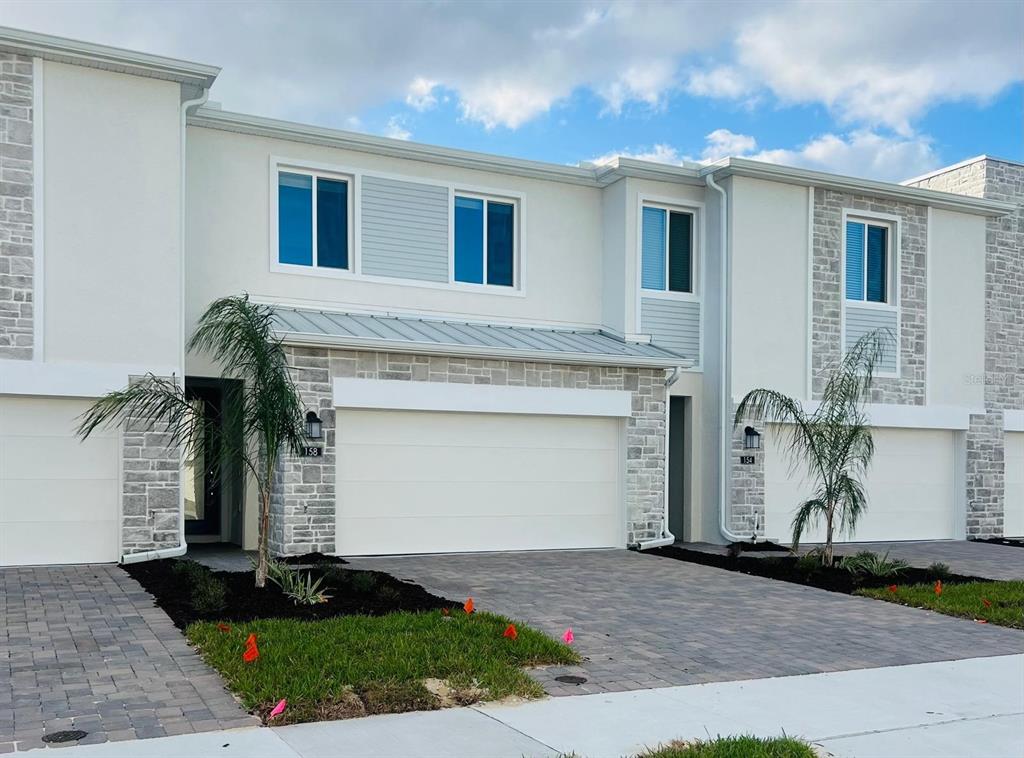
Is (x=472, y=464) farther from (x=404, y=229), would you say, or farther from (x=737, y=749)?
(x=737, y=749)

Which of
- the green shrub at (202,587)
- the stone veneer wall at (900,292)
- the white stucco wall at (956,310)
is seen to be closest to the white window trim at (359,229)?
the green shrub at (202,587)

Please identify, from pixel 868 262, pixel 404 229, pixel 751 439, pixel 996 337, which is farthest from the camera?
pixel 996 337

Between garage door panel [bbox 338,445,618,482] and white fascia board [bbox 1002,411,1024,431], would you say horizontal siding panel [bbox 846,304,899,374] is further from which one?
garage door panel [bbox 338,445,618,482]

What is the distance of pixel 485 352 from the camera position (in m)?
14.0

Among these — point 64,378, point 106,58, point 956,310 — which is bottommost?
point 64,378

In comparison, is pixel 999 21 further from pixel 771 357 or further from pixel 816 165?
pixel 771 357

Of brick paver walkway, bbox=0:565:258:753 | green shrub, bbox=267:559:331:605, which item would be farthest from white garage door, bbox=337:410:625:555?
brick paver walkway, bbox=0:565:258:753

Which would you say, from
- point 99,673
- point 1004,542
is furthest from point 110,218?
point 1004,542

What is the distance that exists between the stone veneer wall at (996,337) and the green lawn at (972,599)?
6.76 m

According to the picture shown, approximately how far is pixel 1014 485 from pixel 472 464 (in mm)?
11904

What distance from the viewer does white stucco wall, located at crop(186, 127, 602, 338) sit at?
13.7 meters

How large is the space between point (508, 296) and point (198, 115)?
17.8ft

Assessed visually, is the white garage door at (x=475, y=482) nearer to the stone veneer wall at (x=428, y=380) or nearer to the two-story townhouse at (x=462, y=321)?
the two-story townhouse at (x=462, y=321)

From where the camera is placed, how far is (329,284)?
1454 cm
